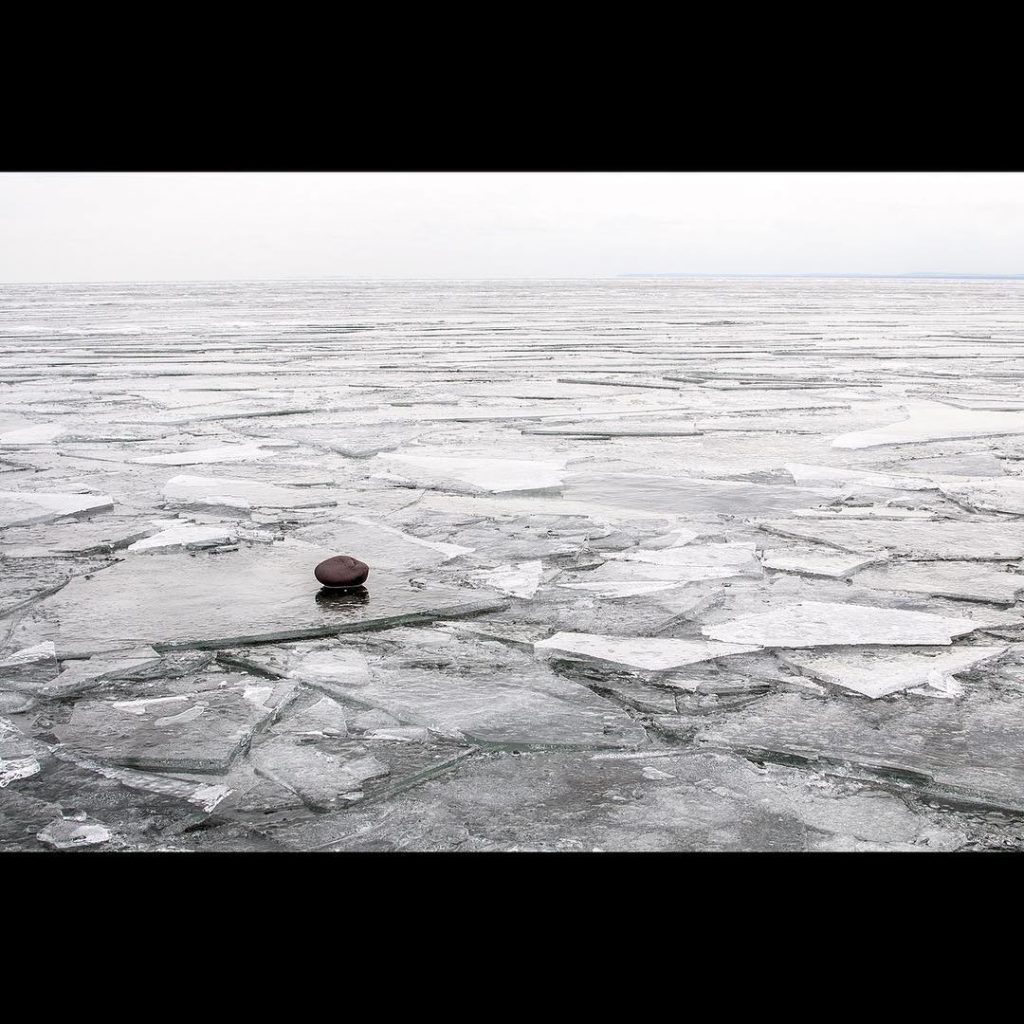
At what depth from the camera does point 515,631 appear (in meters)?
2.74

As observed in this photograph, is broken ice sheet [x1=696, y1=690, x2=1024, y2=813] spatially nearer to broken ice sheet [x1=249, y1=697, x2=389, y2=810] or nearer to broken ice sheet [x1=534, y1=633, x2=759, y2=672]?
broken ice sheet [x1=534, y1=633, x2=759, y2=672]

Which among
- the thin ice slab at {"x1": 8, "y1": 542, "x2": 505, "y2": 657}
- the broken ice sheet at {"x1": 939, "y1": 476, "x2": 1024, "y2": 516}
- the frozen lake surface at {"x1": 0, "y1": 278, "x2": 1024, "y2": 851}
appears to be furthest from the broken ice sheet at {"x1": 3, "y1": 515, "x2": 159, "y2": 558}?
the broken ice sheet at {"x1": 939, "y1": 476, "x2": 1024, "y2": 516}

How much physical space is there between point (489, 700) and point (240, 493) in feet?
7.46

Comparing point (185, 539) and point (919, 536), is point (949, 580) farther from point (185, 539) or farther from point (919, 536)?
point (185, 539)

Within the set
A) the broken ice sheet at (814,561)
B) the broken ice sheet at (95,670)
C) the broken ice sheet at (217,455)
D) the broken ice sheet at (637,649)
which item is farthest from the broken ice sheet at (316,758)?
the broken ice sheet at (217,455)

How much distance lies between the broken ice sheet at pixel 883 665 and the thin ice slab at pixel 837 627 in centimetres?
6

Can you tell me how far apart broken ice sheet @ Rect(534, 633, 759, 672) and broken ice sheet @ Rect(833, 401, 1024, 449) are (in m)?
2.98
